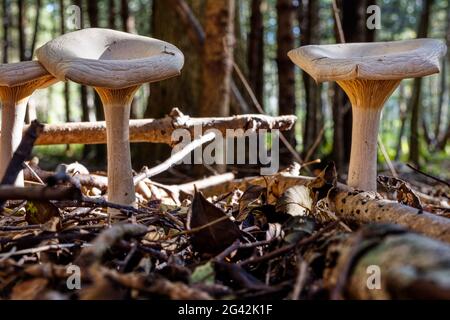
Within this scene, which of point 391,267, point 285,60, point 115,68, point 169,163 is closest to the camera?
point 391,267

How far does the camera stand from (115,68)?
1966 millimetres

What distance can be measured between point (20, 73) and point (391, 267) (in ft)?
5.97

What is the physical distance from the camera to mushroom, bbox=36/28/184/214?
196cm

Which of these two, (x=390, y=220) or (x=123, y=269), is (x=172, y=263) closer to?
(x=123, y=269)

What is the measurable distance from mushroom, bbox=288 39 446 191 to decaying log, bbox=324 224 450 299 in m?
1.14

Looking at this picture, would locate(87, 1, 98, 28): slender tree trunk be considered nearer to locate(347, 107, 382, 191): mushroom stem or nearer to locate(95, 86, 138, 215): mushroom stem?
locate(95, 86, 138, 215): mushroom stem

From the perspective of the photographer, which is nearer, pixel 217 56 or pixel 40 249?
pixel 40 249
